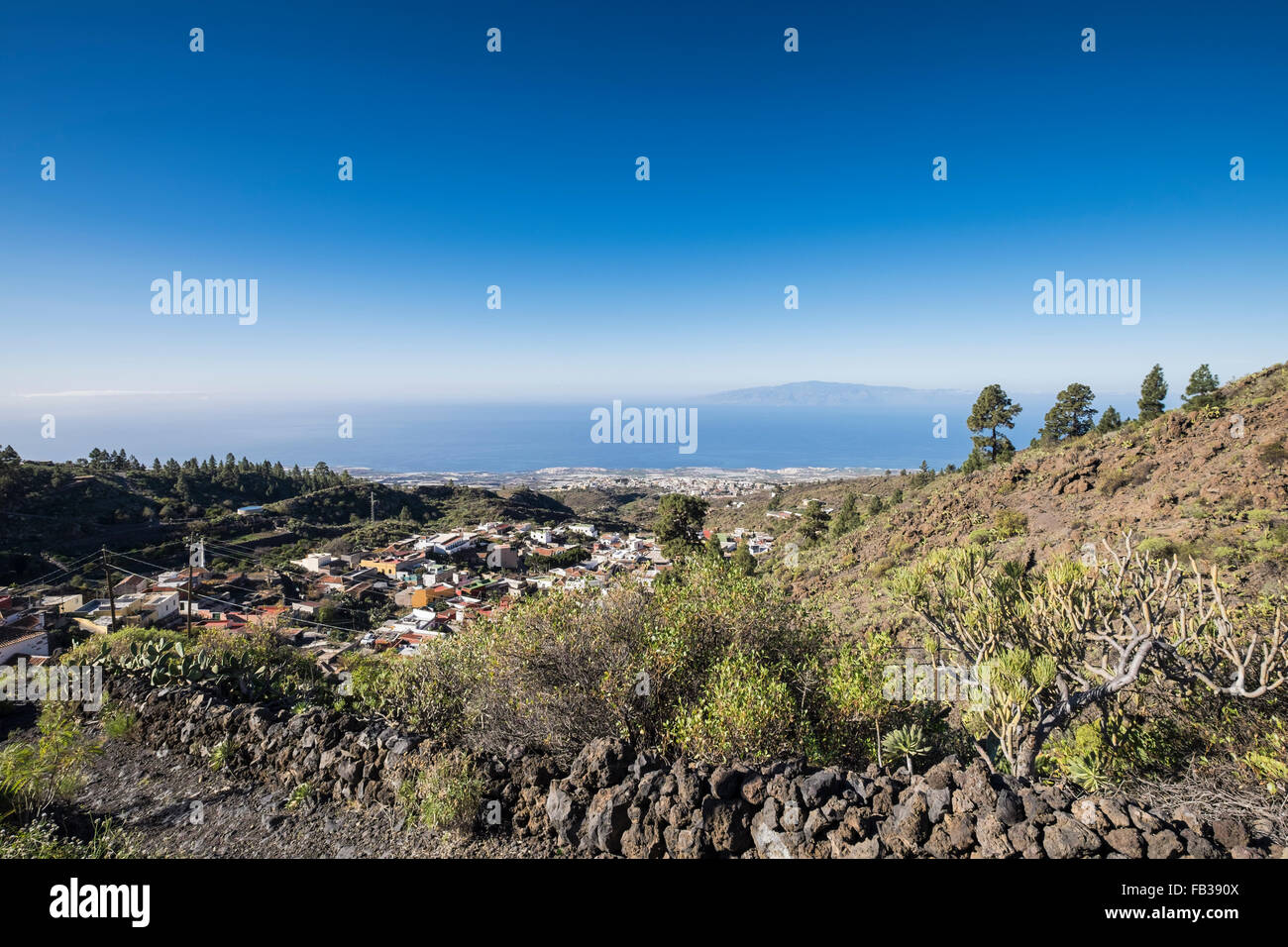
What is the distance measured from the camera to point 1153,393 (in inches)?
917

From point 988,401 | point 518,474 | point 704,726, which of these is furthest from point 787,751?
point 518,474

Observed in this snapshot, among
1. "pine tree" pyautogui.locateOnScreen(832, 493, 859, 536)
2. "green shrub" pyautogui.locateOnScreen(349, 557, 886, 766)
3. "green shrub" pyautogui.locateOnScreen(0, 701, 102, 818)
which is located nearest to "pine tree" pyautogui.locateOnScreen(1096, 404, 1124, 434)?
"pine tree" pyautogui.locateOnScreen(832, 493, 859, 536)

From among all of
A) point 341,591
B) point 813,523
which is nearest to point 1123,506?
point 813,523

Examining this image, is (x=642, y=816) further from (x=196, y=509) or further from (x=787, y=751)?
(x=196, y=509)

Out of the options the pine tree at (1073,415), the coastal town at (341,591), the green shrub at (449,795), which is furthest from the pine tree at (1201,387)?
the green shrub at (449,795)

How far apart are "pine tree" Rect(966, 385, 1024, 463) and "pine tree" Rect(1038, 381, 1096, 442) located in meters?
1.79

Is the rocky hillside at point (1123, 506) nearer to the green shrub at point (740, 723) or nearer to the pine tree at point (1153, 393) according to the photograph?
the pine tree at point (1153, 393)

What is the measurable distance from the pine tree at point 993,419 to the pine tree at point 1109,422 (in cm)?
374

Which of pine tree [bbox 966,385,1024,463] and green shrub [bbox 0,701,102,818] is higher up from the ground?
pine tree [bbox 966,385,1024,463]

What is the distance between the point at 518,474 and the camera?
448 ft

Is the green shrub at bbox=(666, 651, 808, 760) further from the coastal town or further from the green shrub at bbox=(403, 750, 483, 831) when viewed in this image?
the coastal town

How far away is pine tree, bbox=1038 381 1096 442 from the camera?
2756cm
